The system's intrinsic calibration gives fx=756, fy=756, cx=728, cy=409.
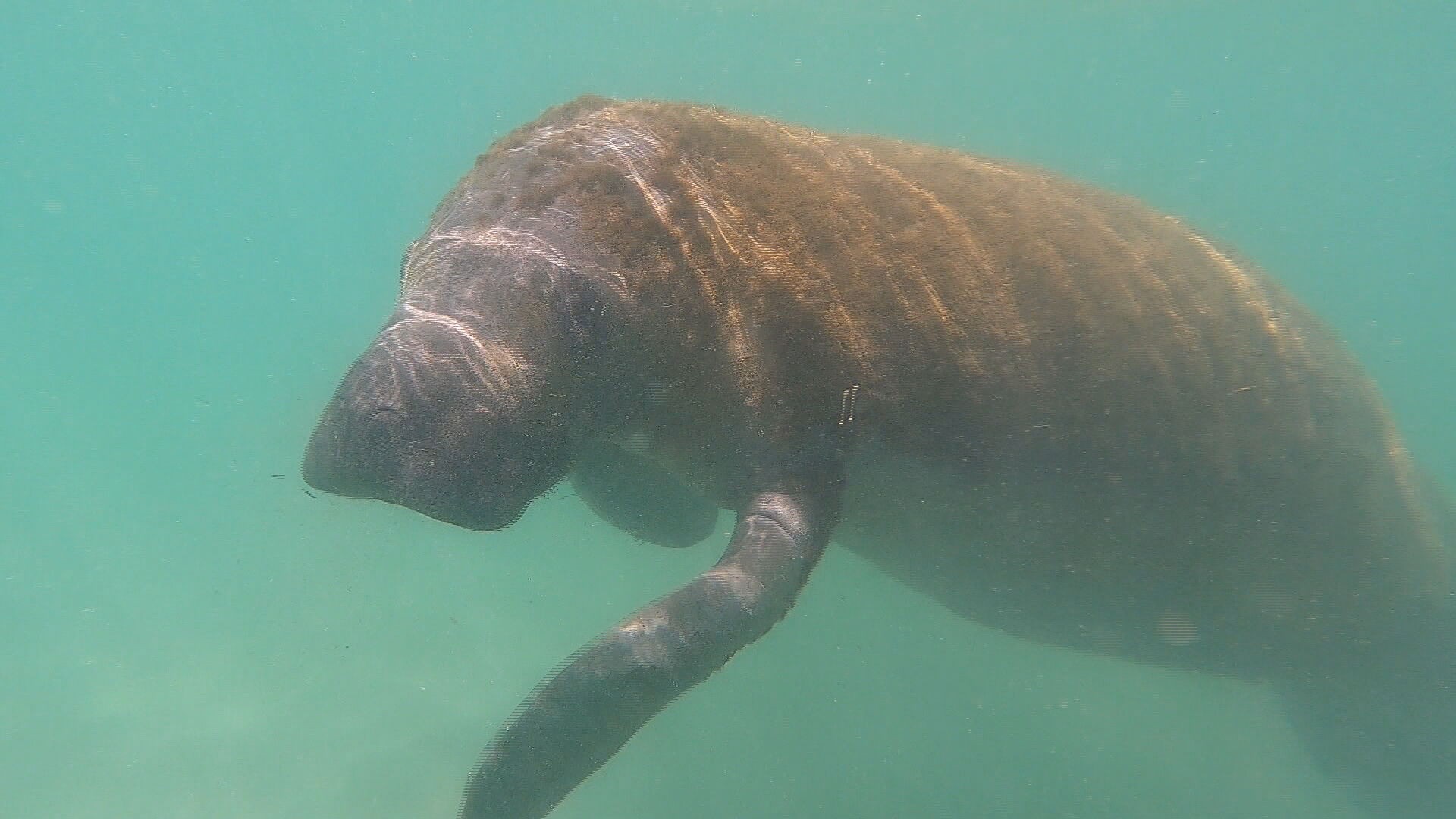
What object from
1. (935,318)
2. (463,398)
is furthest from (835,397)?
(463,398)

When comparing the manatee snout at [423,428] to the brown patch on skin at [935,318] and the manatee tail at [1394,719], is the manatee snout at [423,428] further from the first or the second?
the manatee tail at [1394,719]

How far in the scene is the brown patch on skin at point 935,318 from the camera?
11.2 ft

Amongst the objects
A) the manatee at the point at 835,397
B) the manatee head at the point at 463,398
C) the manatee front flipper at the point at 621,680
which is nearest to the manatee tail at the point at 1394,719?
the manatee at the point at 835,397

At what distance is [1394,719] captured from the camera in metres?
7.13

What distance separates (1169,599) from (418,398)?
523cm

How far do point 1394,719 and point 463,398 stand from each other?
353 inches

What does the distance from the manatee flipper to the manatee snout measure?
156 cm

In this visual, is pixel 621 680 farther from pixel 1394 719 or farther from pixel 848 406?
pixel 1394 719

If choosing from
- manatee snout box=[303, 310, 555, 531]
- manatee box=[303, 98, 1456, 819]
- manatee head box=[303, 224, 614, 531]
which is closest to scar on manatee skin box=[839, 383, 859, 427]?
manatee box=[303, 98, 1456, 819]

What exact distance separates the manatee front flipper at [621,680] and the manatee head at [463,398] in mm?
701

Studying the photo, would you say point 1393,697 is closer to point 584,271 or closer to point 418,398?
point 584,271

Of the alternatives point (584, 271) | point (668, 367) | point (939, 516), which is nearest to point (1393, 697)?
point (939, 516)

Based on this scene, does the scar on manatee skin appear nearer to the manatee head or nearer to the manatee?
the manatee

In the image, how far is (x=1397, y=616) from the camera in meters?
6.08
